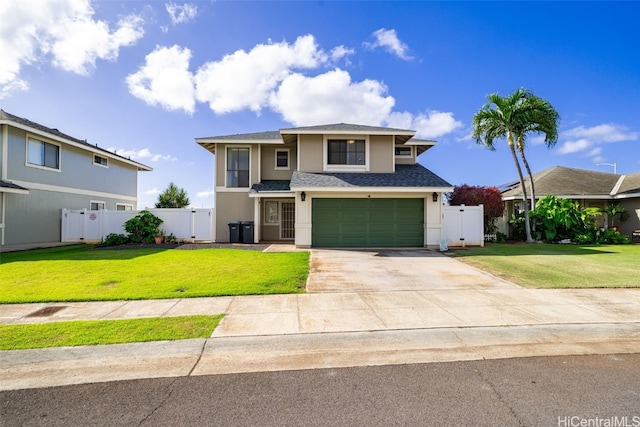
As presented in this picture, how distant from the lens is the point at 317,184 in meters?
13.6

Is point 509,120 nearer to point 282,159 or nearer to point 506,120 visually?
point 506,120

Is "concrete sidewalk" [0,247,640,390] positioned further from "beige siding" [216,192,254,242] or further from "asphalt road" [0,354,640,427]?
"beige siding" [216,192,254,242]

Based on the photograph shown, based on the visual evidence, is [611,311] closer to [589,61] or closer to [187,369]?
[187,369]

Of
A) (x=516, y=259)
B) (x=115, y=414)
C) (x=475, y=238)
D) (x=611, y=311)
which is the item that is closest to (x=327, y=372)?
(x=115, y=414)

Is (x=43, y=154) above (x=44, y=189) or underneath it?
above

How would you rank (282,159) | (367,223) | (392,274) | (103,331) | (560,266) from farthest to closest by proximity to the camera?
(282,159)
(367,223)
(560,266)
(392,274)
(103,331)

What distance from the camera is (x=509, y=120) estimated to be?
1570 cm

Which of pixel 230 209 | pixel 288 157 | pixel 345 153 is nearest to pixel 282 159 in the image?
pixel 288 157

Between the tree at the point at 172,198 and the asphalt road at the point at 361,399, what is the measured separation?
99.2 ft

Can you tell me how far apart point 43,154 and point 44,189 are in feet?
6.15

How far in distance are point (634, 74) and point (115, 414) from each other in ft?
74.6

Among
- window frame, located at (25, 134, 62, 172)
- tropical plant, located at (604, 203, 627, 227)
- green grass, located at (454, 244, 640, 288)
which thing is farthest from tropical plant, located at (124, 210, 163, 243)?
tropical plant, located at (604, 203, 627, 227)

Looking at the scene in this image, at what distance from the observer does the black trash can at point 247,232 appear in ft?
50.9

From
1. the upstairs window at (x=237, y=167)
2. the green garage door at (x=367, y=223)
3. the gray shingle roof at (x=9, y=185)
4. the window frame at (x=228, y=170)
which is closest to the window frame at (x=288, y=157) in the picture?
the window frame at (x=228, y=170)
